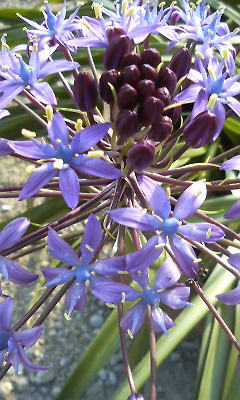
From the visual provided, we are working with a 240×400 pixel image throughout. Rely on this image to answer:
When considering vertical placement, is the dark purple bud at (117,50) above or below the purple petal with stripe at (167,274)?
above

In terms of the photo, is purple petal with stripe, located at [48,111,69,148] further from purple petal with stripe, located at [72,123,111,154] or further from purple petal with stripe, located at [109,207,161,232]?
purple petal with stripe, located at [109,207,161,232]

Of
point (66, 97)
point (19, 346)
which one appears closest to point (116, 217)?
point (19, 346)

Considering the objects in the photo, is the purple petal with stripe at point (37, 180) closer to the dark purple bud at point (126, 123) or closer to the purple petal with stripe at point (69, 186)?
the purple petal with stripe at point (69, 186)

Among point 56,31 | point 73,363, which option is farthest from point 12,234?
point 73,363

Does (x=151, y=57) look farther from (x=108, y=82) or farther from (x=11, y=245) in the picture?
(x=11, y=245)

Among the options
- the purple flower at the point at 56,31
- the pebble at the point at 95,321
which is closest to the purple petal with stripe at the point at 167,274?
the purple flower at the point at 56,31

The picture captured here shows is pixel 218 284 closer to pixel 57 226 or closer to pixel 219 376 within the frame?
pixel 219 376
